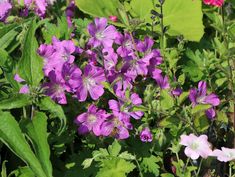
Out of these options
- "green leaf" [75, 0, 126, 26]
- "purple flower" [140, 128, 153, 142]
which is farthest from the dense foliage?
"green leaf" [75, 0, 126, 26]

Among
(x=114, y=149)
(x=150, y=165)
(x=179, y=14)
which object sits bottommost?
(x=150, y=165)

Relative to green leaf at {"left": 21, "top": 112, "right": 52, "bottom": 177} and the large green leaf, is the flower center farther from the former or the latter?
the large green leaf

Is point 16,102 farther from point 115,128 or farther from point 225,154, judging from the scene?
point 225,154

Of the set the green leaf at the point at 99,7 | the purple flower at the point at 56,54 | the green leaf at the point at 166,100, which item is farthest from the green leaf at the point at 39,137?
the green leaf at the point at 99,7

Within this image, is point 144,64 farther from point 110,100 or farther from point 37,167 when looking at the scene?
point 37,167

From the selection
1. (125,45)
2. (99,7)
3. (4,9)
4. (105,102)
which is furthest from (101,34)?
(99,7)

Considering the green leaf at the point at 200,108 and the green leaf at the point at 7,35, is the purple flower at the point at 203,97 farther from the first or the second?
the green leaf at the point at 7,35
